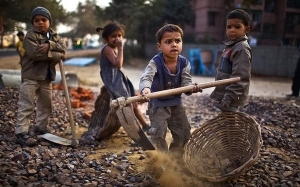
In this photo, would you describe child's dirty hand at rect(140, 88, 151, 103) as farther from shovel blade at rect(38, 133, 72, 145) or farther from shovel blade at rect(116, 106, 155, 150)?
shovel blade at rect(38, 133, 72, 145)

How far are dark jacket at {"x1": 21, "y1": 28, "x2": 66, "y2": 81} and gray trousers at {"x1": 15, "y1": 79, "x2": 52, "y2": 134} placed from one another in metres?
0.12

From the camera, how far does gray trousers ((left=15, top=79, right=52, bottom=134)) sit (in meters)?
3.79

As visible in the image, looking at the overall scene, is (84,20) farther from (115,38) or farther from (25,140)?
(25,140)

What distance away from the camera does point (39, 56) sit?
3660mm

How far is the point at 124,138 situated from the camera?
4.25m

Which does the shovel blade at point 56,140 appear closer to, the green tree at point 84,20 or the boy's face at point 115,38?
the boy's face at point 115,38

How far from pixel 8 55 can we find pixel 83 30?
24.0 meters

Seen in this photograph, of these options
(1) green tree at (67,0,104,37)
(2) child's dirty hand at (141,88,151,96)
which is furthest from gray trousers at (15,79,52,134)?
(1) green tree at (67,0,104,37)

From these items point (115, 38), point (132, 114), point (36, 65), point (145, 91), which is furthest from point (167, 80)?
point (36, 65)

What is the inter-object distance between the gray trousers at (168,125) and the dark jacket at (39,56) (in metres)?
1.60

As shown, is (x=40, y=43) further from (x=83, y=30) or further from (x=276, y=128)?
(x=83, y=30)

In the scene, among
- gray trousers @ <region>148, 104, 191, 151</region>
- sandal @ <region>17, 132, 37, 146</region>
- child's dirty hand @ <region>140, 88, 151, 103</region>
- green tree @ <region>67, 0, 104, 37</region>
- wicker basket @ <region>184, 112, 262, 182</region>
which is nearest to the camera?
child's dirty hand @ <region>140, 88, 151, 103</region>

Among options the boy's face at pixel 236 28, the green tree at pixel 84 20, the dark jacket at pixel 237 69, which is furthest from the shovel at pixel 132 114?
the green tree at pixel 84 20

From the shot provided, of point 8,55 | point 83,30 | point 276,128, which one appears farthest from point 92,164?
point 83,30
